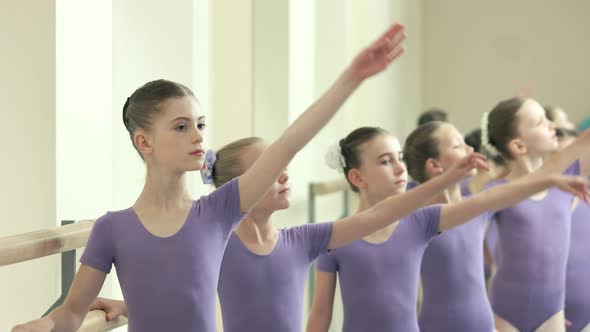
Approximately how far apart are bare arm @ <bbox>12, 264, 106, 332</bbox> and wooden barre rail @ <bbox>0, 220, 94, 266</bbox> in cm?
11

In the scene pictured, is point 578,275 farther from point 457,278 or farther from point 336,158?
point 336,158

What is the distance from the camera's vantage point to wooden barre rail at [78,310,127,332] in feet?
8.49

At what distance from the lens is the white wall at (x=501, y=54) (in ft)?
31.1

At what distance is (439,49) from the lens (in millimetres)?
9891

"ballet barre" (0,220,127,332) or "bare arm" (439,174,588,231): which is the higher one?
"bare arm" (439,174,588,231)

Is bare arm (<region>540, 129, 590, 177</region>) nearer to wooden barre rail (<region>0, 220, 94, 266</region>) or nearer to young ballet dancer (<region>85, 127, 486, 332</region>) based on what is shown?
young ballet dancer (<region>85, 127, 486, 332</region>)

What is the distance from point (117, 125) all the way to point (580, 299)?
232cm

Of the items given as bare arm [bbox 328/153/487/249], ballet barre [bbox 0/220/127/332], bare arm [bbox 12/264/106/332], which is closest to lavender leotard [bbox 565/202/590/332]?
bare arm [bbox 328/153/487/249]

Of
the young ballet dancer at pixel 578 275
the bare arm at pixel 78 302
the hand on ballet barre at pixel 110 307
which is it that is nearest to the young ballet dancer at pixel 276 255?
the hand on ballet barre at pixel 110 307

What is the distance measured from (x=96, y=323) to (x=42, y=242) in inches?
11.4

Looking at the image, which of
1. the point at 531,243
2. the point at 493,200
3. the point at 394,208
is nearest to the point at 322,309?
the point at 394,208

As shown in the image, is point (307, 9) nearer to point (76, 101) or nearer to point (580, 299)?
point (580, 299)

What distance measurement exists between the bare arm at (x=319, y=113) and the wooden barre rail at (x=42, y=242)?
0.50m

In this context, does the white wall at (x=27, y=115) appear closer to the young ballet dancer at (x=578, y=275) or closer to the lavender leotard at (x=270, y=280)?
the lavender leotard at (x=270, y=280)
